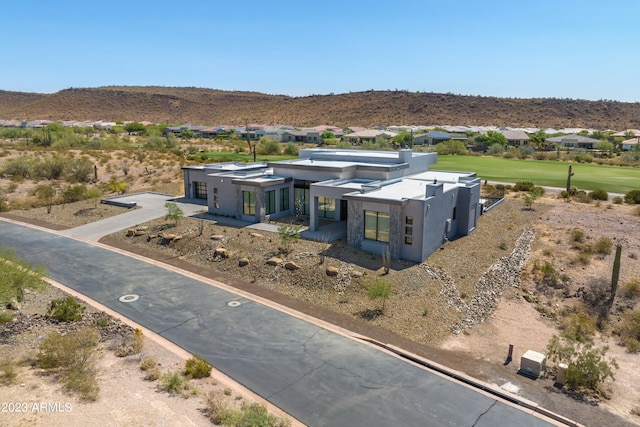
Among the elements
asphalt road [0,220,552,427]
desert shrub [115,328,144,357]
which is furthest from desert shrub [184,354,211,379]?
desert shrub [115,328,144,357]

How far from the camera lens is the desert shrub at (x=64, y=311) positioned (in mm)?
15742

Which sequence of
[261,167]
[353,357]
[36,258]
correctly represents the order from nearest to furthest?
[353,357] < [36,258] < [261,167]

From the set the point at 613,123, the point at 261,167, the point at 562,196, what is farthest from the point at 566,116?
the point at 261,167

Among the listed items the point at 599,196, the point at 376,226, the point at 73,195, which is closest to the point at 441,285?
the point at 376,226

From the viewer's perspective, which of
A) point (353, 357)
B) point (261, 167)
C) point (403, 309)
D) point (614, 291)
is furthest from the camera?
point (261, 167)

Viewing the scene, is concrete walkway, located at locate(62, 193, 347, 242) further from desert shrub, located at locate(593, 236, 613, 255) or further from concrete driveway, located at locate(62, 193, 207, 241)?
desert shrub, located at locate(593, 236, 613, 255)

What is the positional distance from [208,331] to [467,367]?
9.49m

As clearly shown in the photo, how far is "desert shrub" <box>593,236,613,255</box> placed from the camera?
2621 cm

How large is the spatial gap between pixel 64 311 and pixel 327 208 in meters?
18.5

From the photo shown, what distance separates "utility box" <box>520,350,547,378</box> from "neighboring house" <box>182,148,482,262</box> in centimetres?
924

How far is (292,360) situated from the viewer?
568 inches

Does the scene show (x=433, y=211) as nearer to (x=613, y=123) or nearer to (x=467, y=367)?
(x=467, y=367)

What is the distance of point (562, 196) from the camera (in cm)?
4228

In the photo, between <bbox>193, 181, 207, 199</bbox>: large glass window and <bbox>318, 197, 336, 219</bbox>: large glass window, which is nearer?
<bbox>318, 197, 336, 219</bbox>: large glass window
